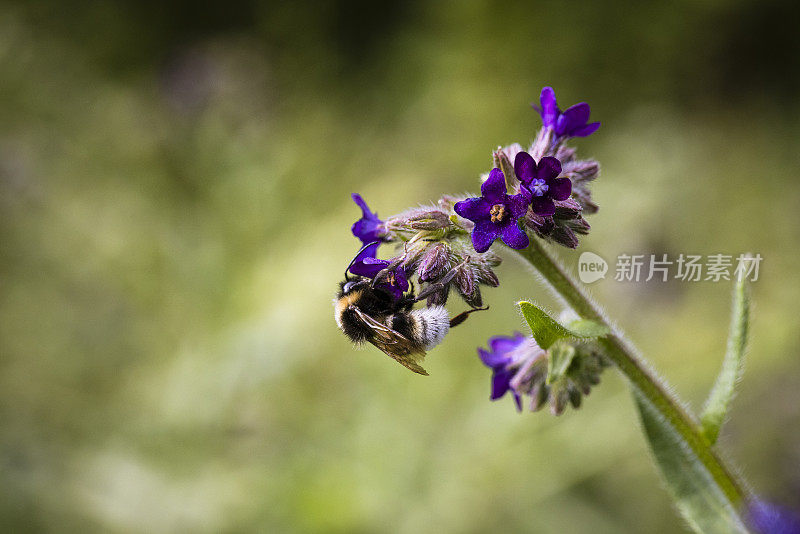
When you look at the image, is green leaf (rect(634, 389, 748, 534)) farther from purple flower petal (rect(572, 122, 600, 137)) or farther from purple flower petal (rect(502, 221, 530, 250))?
purple flower petal (rect(572, 122, 600, 137))

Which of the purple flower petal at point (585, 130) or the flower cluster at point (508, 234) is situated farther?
the purple flower petal at point (585, 130)

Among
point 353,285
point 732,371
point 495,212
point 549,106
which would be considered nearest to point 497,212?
point 495,212

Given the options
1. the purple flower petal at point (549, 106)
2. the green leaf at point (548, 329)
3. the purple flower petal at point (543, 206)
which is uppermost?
the purple flower petal at point (549, 106)

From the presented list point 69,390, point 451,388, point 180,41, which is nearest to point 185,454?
point 69,390

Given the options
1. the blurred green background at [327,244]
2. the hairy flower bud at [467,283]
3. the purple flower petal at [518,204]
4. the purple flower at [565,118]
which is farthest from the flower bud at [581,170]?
the blurred green background at [327,244]

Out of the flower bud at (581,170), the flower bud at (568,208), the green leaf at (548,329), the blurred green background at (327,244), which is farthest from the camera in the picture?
the blurred green background at (327,244)

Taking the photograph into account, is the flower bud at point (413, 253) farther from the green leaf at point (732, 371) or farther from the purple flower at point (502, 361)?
the green leaf at point (732, 371)

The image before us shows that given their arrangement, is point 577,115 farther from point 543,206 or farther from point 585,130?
point 543,206
